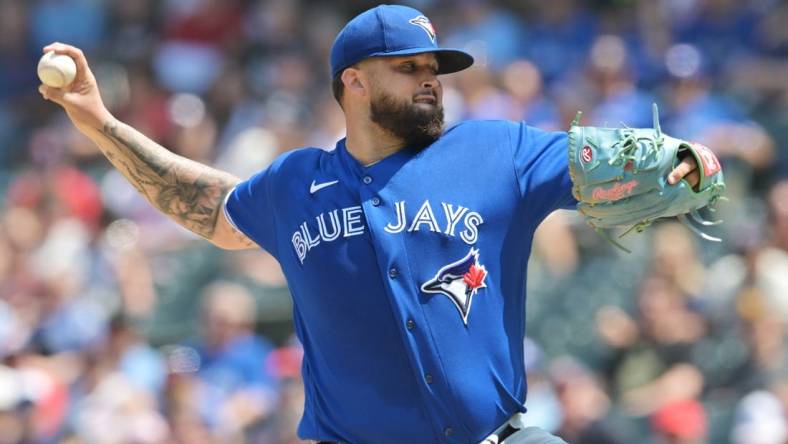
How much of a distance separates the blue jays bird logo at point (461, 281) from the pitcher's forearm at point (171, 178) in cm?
94

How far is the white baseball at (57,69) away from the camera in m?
4.62

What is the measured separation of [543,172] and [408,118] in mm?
431

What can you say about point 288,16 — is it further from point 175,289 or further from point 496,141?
point 496,141

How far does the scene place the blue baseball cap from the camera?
170 inches

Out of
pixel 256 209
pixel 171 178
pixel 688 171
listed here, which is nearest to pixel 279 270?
pixel 171 178

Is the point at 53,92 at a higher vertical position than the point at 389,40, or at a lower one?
lower

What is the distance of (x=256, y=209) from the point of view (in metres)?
4.60

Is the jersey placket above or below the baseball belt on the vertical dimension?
above

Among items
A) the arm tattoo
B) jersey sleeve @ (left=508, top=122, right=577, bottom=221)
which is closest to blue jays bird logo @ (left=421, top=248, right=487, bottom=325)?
jersey sleeve @ (left=508, top=122, right=577, bottom=221)

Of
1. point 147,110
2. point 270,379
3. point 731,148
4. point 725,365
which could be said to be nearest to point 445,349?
point 725,365

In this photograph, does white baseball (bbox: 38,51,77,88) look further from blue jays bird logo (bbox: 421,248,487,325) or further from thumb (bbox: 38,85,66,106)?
blue jays bird logo (bbox: 421,248,487,325)

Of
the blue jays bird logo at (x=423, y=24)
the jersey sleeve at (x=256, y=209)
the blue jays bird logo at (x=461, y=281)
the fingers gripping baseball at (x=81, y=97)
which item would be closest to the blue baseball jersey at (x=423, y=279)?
the blue jays bird logo at (x=461, y=281)

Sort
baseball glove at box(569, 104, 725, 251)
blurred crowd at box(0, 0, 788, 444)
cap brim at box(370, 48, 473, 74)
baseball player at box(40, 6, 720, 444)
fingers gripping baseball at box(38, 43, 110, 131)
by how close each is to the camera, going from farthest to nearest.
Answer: blurred crowd at box(0, 0, 788, 444)
fingers gripping baseball at box(38, 43, 110, 131)
cap brim at box(370, 48, 473, 74)
baseball player at box(40, 6, 720, 444)
baseball glove at box(569, 104, 725, 251)

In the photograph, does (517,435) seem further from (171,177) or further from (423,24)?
(171,177)
